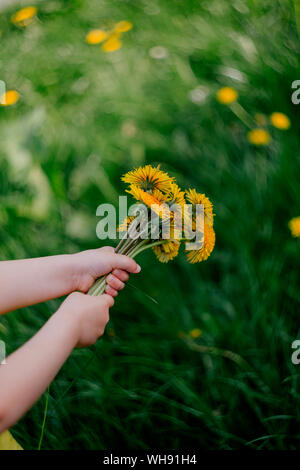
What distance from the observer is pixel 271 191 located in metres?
1.24

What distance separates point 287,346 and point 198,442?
295 millimetres

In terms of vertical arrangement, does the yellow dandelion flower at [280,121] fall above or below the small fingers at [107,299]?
above

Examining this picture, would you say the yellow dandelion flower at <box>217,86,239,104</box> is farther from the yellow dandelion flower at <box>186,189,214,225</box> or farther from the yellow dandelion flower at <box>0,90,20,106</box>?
the yellow dandelion flower at <box>186,189,214,225</box>

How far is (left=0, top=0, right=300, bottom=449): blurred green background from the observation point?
36.6 inches

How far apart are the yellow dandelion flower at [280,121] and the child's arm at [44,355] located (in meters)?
0.94

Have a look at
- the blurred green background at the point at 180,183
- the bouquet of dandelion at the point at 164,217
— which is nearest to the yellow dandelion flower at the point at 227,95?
the blurred green background at the point at 180,183

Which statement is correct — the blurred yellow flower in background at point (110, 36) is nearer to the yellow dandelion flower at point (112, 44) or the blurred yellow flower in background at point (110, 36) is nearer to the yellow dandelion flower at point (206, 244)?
the yellow dandelion flower at point (112, 44)

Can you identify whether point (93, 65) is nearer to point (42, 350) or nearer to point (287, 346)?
point (287, 346)

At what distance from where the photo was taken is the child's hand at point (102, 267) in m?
0.66

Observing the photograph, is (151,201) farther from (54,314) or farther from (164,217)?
(54,314)

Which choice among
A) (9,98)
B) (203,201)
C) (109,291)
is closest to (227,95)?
(9,98)

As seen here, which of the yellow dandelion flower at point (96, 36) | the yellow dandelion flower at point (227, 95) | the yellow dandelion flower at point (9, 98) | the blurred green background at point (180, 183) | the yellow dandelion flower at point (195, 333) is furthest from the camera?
the yellow dandelion flower at point (96, 36)

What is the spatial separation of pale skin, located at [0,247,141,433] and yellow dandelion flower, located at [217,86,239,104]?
923 millimetres

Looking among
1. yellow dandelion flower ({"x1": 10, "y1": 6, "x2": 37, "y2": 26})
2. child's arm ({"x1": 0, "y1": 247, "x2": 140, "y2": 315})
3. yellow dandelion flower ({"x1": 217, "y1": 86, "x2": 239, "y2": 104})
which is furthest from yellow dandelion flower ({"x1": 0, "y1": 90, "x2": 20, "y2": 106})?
child's arm ({"x1": 0, "y1": 247, "x2": 140, "y2": 315})
